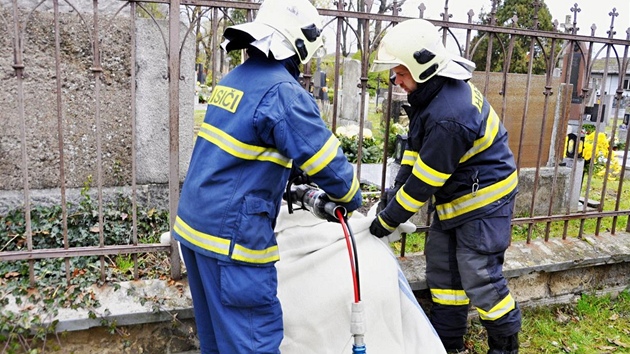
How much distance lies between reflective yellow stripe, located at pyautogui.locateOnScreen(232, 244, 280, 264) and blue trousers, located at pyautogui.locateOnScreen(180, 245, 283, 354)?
34 millimetres

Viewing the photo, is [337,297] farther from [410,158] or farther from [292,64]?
[292,64]

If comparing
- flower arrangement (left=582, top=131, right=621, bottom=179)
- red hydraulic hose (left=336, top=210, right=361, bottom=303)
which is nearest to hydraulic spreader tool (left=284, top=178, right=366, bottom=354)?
red hydraulic hose (left=336, top=210, right=361, bottom=303)

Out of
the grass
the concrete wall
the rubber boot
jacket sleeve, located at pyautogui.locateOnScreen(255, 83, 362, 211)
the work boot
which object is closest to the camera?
jacket sleeve, located at pyautogui.locateOnScreen(255, 83, 362, 211)

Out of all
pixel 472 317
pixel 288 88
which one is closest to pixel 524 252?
pixel 472 317

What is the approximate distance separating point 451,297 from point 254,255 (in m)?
1.41

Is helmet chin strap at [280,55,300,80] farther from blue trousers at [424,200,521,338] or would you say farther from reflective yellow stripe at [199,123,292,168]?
blue trousers at [424,200,521,338]

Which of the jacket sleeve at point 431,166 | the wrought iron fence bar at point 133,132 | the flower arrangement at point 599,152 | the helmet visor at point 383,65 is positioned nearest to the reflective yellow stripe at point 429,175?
the jacket sleeve at point 431,166

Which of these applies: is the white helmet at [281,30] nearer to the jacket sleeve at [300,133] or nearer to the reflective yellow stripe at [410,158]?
the jacket sleeve at [300,133]

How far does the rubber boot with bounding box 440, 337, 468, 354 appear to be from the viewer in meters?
3.12

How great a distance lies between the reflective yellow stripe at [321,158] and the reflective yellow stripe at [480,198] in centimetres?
102

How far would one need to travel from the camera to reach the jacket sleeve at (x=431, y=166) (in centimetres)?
251

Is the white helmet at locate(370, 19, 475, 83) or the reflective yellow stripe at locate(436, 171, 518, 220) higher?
the white helmet at locate(370, 19, 475, 83)

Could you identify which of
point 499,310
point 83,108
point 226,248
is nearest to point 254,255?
point 226,248

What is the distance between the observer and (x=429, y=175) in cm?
257
